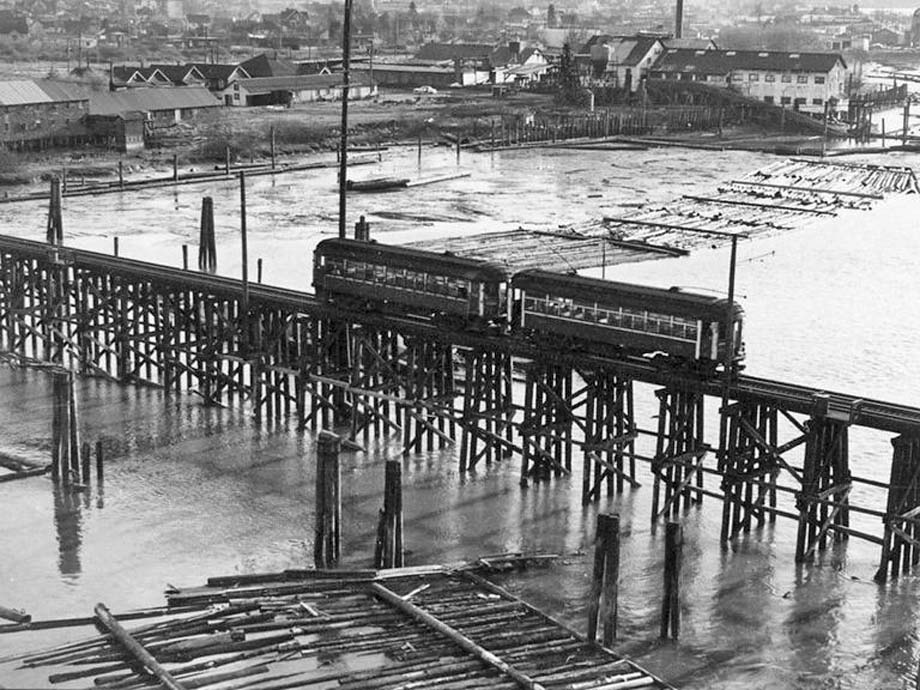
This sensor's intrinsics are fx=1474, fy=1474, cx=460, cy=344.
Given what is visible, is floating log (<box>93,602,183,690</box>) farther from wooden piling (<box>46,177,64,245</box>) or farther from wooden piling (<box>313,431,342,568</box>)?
wooden piling (<box>46,177,64,245</box>)

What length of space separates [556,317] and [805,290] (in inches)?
984

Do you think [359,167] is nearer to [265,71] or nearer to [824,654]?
[265,71]

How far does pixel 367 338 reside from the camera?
116ft

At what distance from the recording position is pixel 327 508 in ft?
89.0

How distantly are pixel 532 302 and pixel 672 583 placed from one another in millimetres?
9336

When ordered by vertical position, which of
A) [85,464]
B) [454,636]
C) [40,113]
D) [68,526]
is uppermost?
[40,113]

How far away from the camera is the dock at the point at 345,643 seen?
21.8 metres

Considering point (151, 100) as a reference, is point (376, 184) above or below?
below

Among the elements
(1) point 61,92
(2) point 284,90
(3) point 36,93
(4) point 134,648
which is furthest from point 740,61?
(4) point 134,648

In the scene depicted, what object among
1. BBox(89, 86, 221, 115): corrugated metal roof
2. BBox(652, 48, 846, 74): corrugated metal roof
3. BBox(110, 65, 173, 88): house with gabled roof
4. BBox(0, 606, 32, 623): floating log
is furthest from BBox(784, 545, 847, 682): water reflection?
BBox(110, 65, 173, 88): house with gabled roof

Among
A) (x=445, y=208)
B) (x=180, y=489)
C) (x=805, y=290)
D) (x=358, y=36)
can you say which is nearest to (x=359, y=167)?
(x=445, y=208)

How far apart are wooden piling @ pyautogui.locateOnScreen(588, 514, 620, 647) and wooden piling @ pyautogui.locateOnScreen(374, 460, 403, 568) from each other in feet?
13.6

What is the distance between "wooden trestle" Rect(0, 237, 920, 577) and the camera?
90.9ft

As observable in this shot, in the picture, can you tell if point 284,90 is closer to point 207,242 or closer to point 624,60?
point 624,60
